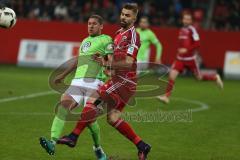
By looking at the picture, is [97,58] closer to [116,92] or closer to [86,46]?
[86,46]

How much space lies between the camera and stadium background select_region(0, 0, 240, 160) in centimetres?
1148

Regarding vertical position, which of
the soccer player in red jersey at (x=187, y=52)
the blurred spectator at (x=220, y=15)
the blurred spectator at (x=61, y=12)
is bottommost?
the blurred spectator at (x=61, y=12)

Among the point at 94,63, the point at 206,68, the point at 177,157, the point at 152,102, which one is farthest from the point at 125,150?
the point at 206,68

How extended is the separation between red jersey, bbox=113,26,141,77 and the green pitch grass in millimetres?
1635

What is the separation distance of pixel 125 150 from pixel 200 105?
6.93m

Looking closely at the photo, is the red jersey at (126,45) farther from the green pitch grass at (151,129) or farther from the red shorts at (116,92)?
the green pitch grass at (151,129)

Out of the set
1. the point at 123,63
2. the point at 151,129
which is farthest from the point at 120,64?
the point at 151,129

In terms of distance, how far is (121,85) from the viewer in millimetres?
10141

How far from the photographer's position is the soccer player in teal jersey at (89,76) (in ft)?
33.5

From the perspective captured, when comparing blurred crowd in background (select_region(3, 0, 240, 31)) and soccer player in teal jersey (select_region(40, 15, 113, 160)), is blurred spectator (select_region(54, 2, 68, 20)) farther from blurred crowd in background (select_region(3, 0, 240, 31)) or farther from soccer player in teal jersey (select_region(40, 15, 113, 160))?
soccer player in teal jersey (select_region(40, 15, 113, 160))

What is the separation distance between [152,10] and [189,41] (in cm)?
1111

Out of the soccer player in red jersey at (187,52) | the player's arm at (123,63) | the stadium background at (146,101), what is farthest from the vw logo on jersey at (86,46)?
the soccer player in red jersey at (187,52)

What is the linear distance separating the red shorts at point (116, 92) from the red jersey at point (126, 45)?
0.14 m

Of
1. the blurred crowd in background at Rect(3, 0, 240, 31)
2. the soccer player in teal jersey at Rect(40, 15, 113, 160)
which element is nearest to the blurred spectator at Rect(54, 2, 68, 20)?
the blurred crowd in background at Rect(3, 0, 240, 31)
